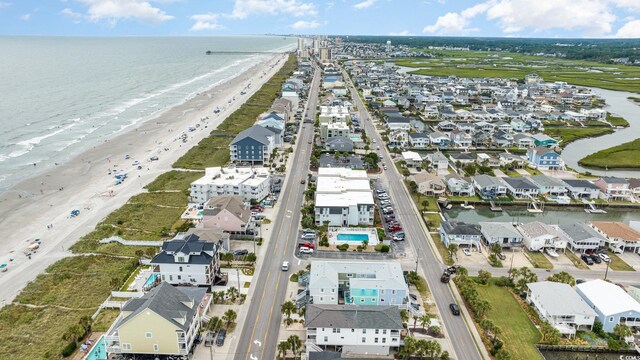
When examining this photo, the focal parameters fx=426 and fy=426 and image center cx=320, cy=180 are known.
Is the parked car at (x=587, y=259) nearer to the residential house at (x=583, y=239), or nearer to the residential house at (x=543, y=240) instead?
the residential house at (x=583, y=239)

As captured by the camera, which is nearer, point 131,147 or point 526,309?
point 526,309

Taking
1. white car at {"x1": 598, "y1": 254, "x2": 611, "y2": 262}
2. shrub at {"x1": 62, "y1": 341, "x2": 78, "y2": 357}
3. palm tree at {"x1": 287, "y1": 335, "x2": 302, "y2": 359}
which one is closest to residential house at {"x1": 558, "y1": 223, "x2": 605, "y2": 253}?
white car at {"x1": 598, "y1": 254, "x2": 611, "y2": 262}

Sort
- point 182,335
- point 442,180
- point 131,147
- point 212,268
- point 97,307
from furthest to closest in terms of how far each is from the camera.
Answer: point 131,147 < point 442,180 < point 212,268 < point 97,307 < point 182,335

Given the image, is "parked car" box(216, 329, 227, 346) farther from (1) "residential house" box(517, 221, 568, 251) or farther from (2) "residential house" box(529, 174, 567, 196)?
(2) "residential house" box(529, 174, 567, 196)

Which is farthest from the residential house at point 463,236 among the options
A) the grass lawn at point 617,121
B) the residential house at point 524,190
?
the grass lawn at point 617,121

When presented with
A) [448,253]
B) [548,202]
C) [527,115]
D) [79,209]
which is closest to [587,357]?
[448,253]

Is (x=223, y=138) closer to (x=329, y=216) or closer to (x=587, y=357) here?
(x=329, y=216)

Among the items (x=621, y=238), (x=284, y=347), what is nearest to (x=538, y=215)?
(x=621, y=238)
